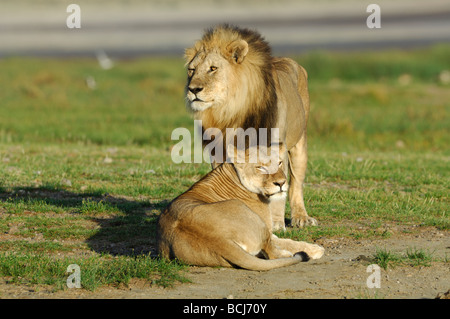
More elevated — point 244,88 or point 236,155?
point 244,88

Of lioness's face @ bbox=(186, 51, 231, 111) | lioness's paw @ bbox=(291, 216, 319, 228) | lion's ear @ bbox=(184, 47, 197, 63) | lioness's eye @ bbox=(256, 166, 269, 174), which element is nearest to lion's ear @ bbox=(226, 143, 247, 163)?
lioness's eye @ bbox=(256, 166, 269, 174)

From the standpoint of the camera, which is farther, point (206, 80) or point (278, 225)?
point (278, 225)

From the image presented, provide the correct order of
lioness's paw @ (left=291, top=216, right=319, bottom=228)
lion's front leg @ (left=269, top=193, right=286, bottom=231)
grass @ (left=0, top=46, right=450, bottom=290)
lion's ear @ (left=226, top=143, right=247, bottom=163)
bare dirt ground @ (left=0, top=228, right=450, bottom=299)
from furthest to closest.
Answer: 1. lioness's paw @ (left=291, top=216, right=319, bottom=228)
2. lion's front leg @ (left=269, top=193, right=286, bottom=231)
3. grass @ (left=0, top=46, right=450, bottom=290)
4. lion's ear @ (left=226, top=143, right=247, bottom=163)
5. bare dirt ground @ (left=0, top=228, right=450, bottom=299)

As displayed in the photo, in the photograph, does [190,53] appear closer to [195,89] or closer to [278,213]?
[195,89]

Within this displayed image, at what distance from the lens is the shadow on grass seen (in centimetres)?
716

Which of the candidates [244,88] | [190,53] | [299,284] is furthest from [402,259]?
[190,53]

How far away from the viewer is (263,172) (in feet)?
21.2

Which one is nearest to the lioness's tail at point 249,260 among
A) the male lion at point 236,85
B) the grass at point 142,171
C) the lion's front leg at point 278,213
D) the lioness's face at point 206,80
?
the grass at point 142,171

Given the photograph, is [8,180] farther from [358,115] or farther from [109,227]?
[358,115]

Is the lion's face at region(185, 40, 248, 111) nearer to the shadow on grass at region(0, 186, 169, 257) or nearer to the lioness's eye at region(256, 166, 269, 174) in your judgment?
the lioness's eye at region(256, 166, 269, 174)

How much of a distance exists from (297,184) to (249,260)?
8.68ft

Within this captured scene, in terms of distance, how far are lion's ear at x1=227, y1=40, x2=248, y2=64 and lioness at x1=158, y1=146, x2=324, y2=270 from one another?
1125 millimetres

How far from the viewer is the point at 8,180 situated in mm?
9734

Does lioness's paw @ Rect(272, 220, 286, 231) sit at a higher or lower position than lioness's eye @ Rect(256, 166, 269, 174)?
lower
